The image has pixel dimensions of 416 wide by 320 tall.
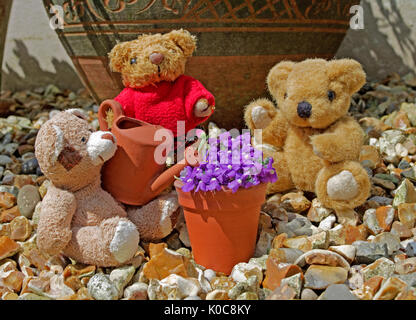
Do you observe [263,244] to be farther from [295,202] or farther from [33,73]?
[33,73]

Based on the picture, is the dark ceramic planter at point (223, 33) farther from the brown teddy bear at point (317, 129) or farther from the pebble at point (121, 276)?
the pebble at point (121, 276)

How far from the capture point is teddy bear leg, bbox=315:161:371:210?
1412 mm

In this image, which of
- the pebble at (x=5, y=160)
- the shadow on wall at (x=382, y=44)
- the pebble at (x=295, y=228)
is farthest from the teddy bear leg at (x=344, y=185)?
the shadow on wall at (x=382, y=44)

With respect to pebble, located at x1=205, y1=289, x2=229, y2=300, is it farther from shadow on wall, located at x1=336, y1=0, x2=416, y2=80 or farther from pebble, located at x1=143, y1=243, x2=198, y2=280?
shadow on wall, located at x1=336, y1=0, x2=416, y2=80

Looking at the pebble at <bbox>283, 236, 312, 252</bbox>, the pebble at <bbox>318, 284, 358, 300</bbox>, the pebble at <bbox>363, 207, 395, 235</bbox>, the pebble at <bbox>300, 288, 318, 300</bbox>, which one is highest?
the pebble at <bbox>318, 284, 358, 300</bbox>

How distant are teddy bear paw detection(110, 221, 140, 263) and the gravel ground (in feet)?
0.14

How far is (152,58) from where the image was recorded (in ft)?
4.56

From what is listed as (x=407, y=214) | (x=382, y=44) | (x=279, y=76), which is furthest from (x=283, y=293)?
(x=382, y=44)

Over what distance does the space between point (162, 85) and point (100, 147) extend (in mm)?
344

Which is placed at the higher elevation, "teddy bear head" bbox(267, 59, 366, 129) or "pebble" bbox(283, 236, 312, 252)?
"teddy bear head" bbox(267, 59, 366, 129)

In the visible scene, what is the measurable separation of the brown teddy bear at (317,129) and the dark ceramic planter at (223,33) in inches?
13.1

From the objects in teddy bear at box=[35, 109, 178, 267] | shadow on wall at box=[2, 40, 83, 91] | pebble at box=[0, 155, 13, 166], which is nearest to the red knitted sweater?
teddy bear at box=[35, 109, 178, 267]

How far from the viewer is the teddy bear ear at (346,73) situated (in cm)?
148
